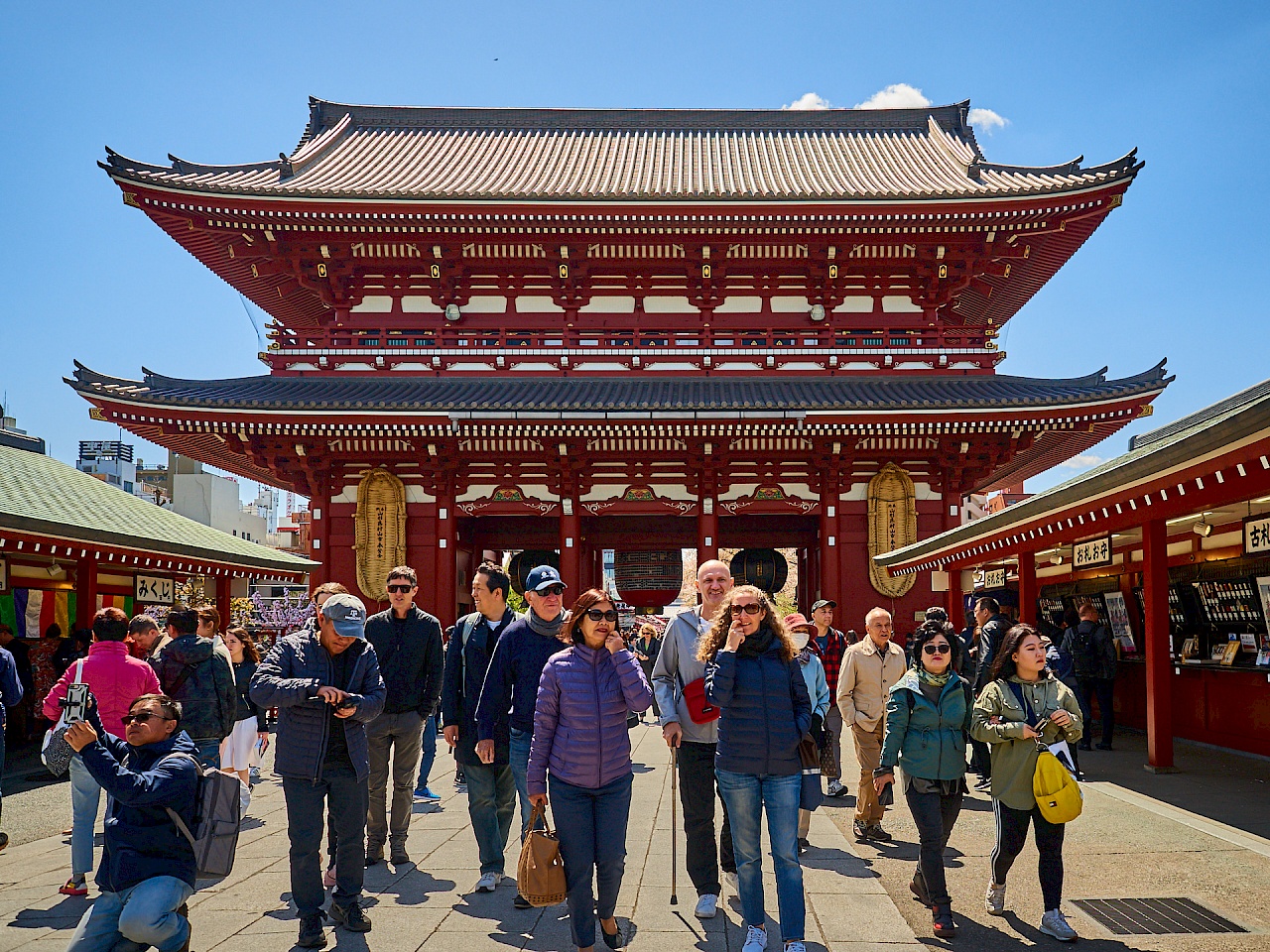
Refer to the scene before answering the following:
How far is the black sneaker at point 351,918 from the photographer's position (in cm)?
537

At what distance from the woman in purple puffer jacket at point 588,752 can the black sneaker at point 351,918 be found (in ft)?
4.28

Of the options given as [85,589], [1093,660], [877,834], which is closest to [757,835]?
[877,834]

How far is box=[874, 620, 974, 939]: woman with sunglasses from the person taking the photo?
5434mm

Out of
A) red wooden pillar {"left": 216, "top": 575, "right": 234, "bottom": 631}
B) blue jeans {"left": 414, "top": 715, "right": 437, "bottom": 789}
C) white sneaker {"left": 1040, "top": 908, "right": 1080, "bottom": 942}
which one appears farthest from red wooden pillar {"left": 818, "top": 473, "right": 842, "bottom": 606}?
white sneaker {"left": 1040, "top": 908, "right": 1080, "bottom": 942}

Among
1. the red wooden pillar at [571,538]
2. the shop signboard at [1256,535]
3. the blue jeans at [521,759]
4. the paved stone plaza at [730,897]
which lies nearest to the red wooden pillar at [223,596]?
the red wooden pillar at [571,538]

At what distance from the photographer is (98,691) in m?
6.42

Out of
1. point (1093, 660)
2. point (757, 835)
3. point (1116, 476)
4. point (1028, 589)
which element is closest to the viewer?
point (757, 835)

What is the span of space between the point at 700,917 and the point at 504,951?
124 centimetres

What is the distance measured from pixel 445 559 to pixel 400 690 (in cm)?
1174

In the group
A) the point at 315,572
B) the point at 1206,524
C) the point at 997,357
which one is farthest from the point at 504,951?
the point at 997,357

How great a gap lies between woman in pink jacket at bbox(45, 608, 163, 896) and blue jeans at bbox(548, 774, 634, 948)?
11.0 ft

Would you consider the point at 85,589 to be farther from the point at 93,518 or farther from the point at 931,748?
the point at 931,748

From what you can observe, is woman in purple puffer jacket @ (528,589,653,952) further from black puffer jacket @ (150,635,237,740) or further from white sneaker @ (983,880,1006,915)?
black puffer jacket @ (150,635,237,740)

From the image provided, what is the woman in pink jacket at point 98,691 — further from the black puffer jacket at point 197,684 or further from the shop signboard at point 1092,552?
the shop signboard at point 1092,552
